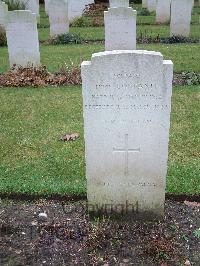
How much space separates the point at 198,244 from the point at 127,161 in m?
1.05

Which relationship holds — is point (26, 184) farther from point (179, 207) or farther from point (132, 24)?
point (132, 24)

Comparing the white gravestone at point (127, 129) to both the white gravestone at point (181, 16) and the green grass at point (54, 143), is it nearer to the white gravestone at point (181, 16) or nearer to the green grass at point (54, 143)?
the green grass at point (54, 143)

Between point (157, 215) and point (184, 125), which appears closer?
point (157, 215)

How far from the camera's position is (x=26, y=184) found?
5043mm

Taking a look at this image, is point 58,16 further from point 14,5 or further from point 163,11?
point 163,11

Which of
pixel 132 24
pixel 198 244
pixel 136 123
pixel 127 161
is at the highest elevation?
pixel 132 24

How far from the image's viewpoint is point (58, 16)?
15.0 meters

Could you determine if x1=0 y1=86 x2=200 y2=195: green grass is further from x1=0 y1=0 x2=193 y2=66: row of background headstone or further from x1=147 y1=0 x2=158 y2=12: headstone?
x1=147 y1=0 x2=158 y2=12: headstone

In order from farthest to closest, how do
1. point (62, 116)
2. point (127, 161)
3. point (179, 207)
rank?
1. point (62, 116)
2. point (179, 207)
3. point (127, 161)

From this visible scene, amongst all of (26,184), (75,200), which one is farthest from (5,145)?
(75,200)

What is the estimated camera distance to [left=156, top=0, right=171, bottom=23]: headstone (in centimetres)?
1825

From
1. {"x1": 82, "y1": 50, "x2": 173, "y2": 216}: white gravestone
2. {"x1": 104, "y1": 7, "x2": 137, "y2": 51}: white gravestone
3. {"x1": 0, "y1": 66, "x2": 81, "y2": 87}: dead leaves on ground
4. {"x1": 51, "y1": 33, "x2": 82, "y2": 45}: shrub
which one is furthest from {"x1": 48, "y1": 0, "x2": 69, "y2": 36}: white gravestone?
A: {"x1": 82, "y1": 50, "x2": 173, "y2": 216}: white gravestone

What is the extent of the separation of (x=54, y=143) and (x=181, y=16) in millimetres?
9925

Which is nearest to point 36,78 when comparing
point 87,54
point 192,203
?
point 87,54
